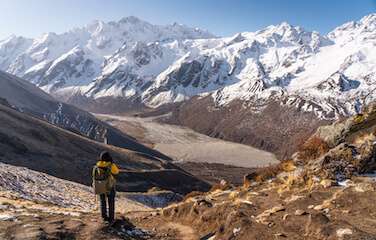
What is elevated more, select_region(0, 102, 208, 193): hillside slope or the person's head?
the person's head

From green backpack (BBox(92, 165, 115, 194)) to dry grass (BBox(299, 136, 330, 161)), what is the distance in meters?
14.3

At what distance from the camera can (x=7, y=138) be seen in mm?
73125

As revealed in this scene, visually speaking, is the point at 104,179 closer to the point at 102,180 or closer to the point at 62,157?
the point at 102,180

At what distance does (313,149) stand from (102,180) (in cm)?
1541

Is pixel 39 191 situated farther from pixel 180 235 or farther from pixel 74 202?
pixel 180 235

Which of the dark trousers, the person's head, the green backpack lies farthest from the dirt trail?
the person's head

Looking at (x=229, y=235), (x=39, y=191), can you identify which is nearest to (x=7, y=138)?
(x=39, y=191)

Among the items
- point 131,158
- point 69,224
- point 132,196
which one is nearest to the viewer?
point 69,224

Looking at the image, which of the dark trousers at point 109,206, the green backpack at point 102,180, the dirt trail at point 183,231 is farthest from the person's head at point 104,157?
the dirt trail at point 183,231

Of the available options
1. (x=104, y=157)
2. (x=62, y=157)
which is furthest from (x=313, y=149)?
(x=62, y=157)

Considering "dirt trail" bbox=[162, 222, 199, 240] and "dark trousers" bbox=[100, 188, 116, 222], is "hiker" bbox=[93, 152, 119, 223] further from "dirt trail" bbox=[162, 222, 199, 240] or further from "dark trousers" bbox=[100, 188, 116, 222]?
"dirt trail" bbox=[162, 222, 199, 240]

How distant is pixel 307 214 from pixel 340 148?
7920 mm

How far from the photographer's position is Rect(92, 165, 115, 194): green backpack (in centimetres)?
1881

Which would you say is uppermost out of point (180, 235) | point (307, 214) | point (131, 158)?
point (307, 214)
